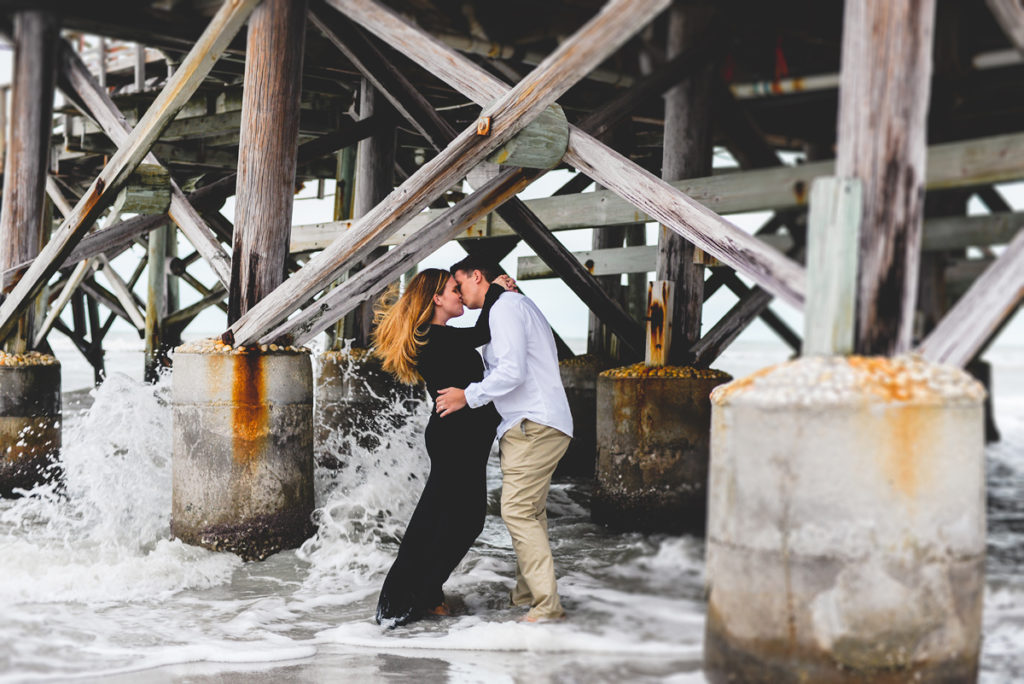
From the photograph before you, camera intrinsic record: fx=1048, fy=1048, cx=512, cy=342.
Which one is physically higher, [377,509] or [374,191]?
[374,191]

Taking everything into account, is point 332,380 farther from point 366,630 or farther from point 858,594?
point 858,594

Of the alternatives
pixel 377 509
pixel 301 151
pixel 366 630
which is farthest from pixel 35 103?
pixel 366 630

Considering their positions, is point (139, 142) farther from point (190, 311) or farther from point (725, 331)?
point (190, 311)

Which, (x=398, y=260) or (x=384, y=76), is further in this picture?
(x=384, y=76)

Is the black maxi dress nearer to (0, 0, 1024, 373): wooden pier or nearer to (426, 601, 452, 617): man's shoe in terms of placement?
(426, 601, 452, 617): man's shoe

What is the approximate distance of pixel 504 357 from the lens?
13.7ft

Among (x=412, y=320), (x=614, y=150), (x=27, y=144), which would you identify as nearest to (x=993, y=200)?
(x=614, y=150)

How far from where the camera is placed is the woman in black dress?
14.6 feet

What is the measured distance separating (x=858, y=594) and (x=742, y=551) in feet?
1.07

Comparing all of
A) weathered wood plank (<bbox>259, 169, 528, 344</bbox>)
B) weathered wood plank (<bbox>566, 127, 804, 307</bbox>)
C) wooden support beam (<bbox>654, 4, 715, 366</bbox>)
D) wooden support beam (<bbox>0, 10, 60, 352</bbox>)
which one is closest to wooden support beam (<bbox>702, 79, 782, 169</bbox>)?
wooden support beam (<bbox>654, 4, 715, 366</bbox>)

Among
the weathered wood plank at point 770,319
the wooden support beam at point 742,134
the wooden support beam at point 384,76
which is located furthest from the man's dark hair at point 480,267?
the weathered wood plank at point 770,319

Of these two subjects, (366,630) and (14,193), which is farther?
(14,193)

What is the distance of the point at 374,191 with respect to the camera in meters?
8.58

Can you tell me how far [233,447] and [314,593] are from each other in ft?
2.90
